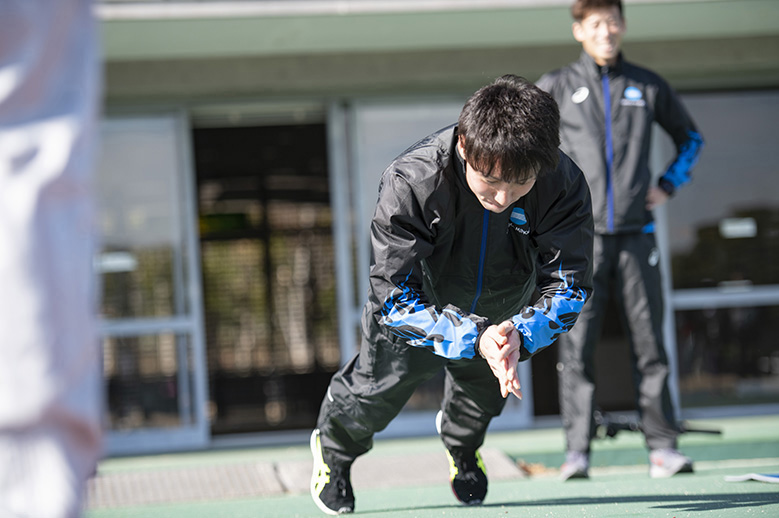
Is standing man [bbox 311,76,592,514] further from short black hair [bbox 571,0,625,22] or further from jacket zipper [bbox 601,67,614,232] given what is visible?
Answer: short black hair [bbox 571,0,625,22]

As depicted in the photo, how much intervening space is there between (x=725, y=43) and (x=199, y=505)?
513cm

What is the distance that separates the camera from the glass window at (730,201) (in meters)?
6.92

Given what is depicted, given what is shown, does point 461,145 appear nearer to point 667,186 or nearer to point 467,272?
point 467,272

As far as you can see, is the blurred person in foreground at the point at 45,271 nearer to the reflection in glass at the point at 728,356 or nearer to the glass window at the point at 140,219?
the glass window at the point at 140,219

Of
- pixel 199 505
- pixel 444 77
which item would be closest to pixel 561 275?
pixel 199 505

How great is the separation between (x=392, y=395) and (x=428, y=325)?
53 cm

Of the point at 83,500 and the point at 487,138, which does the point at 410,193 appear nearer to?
the point at 487,138

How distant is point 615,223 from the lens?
4.02 metres

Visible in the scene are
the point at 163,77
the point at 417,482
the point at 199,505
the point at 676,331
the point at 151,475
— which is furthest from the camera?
the point at 676,331

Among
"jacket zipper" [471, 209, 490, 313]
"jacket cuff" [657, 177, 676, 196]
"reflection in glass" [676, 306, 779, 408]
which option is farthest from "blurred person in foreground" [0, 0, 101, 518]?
"reflection in glass" [676, 306, 779, 408]

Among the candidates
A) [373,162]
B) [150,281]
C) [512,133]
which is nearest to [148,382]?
[150,281]

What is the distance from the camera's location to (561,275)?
9.13 feet

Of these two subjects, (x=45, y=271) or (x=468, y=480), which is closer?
(x=45, y=271)

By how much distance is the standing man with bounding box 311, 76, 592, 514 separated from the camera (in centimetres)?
249
